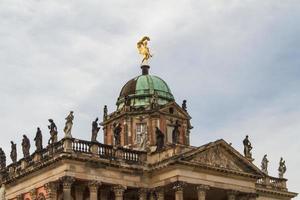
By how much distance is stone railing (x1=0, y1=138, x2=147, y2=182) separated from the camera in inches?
1925

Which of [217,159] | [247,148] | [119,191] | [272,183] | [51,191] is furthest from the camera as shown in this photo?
[272,183]

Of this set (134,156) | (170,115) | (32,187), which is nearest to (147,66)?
(170,115)

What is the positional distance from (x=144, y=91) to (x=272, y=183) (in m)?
14.6

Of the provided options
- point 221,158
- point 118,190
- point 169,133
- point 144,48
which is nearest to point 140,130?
point 169,133

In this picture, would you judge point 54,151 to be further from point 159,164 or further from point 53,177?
point 159,164

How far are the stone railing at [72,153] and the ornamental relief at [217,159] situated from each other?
439 cm

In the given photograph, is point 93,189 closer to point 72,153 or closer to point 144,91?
point 72,153

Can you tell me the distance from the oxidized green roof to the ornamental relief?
1136 cm

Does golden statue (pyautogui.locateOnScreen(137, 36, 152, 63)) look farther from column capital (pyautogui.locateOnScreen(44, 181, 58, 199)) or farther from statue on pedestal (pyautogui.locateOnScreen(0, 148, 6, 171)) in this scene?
column capital (pyautogui.locateOnScreen(44, 181, 58, 199))

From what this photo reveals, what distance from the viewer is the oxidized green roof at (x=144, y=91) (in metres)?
63.6

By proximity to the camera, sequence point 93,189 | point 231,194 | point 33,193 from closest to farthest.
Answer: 1. point 93,189
2. point 33,193
3. point 231,194

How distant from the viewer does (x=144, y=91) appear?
63938 mm

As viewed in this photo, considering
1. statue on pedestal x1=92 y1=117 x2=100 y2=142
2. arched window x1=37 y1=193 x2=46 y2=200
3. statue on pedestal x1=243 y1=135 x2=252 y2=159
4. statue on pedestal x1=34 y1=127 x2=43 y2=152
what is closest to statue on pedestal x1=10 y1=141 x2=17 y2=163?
statue on pedestal x1=34 y1=127 x2=43 y2=152

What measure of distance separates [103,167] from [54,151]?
365 centimetres
